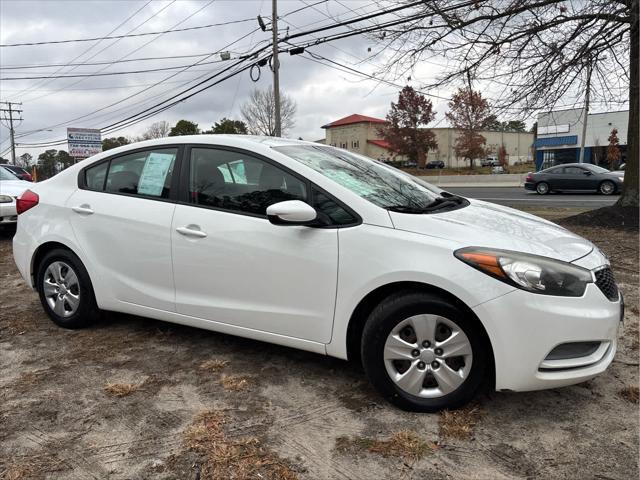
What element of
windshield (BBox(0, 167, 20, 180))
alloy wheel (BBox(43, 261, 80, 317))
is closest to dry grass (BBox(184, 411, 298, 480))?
alloy wheel (BBox(43, 261, 80, 317))

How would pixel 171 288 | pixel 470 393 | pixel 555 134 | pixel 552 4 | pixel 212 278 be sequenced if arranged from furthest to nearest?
1. pixel 555 134
2. pixel 552 4
3. pixel 171 288
4. pixel 212 278
5. pixel 470 393

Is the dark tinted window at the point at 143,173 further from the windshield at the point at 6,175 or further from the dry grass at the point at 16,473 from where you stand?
the windshield at the point at 6,175

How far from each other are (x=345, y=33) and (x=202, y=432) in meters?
13.1

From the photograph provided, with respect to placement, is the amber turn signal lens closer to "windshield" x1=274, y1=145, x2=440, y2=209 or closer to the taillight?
"windshield" x1=274, y1=145, x2=440, y2=209

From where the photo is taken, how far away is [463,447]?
2439 millimetres

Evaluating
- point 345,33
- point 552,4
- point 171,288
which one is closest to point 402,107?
point 345,33

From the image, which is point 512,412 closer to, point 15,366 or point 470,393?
point 470,393

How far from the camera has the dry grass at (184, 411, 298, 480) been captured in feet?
7.33

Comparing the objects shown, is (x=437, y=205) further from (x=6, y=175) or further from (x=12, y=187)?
(x=6, y=175)

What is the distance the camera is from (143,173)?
147 inches

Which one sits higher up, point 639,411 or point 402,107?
point 402,107

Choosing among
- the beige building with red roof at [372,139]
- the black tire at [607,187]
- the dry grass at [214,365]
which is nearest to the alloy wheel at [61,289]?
the dry grass at [214,365]

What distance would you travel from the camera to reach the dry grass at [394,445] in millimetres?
2379

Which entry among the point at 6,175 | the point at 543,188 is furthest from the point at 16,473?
the point at 543,188
